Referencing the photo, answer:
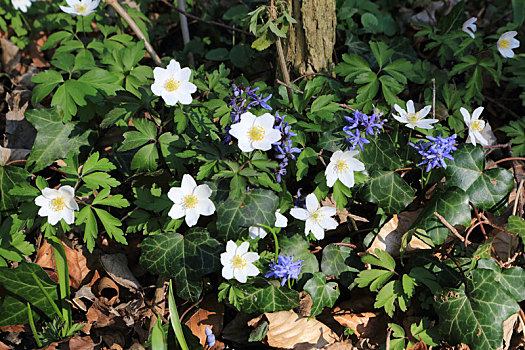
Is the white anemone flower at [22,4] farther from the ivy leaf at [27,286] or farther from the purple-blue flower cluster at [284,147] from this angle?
the purple-blue flower cluster at [284,147]

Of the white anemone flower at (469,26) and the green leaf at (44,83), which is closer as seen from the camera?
the green leaf at (44,83)

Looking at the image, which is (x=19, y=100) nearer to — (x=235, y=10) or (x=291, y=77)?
(x=235, y=10)

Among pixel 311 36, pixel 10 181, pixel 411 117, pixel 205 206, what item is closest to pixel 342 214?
pixel 411 117

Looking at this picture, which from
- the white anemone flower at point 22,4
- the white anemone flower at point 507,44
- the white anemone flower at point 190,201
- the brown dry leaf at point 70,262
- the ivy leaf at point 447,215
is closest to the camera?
the white anemone flower at point 190,201

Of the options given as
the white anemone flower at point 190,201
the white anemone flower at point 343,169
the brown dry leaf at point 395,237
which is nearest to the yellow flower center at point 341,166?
the white anemone flower at point 343,169

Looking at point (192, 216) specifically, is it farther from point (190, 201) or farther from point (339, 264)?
point (339, 264)
